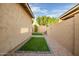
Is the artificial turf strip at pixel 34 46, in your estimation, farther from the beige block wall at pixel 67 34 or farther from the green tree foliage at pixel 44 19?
the green tree foliage at pixel 44 19

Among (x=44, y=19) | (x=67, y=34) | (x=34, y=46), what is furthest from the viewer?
(x=44, y=19)

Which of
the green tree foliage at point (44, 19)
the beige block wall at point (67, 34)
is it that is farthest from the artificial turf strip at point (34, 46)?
the green tree foliage at point (44, 19)

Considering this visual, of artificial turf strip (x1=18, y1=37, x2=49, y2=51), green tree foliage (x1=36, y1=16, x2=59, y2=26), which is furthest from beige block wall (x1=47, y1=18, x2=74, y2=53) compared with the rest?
green tree foliage (x1=36, y1=16, x2=59, y2=26)

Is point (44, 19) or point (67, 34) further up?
point (44, 19)

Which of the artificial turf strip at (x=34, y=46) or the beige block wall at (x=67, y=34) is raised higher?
the beige block wall at (x=67, y=34)

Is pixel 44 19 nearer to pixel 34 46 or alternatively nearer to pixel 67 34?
pixel 34 46

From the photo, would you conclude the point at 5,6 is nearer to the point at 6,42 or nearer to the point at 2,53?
the point at 6,42

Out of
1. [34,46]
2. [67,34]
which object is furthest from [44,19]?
[67,34]

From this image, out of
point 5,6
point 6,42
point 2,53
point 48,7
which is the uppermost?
point 48,7

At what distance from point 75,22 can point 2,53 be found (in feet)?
9.98

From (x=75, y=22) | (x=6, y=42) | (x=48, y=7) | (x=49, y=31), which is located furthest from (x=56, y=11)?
(x=6, y=42)

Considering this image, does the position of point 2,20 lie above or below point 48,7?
below

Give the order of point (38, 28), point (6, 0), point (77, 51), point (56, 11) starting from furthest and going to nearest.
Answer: point (56, 11) → point (38, 28) → point (77, 51) → point (6, 0)

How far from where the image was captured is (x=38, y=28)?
393 inches
